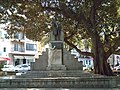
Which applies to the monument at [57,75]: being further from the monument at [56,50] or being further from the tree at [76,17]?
the tree at [76,17]

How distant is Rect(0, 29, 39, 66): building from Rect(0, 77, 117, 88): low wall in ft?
148

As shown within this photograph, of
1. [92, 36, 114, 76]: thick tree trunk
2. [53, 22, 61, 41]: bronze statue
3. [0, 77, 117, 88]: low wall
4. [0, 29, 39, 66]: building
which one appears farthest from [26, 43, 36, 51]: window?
[0, 77, 117, 88]: low wall

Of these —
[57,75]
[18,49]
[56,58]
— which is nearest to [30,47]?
[18,49]

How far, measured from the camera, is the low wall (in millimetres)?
17047

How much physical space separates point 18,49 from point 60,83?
5213 cm

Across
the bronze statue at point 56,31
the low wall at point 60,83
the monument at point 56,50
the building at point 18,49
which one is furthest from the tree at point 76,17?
the building at point 18,49

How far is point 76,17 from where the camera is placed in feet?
80.2

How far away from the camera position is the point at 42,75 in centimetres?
A: 2027

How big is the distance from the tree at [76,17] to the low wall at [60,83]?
723cm

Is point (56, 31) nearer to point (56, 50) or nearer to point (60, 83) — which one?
point (56, 50)

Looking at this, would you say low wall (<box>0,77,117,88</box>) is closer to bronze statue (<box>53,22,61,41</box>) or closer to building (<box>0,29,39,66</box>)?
bronze statue (<box>53,22,61,41</box>)

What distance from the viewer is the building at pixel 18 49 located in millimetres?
63469

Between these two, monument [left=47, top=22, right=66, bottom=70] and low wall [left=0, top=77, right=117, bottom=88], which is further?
monument [left=47, top=22, right=66, bottom=70]

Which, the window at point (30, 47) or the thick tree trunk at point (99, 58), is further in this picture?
the window at point (30, 47)
